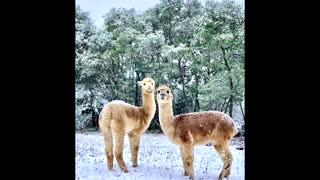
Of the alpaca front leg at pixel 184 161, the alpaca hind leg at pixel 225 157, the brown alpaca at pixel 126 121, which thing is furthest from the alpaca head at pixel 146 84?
the alpaca hind leg at pixel 225 157

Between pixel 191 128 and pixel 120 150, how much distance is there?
1.29 feet

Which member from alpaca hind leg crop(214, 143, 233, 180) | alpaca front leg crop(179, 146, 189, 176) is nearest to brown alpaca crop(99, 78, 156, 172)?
alpaca front leg crop(179, 146, 189, 176)

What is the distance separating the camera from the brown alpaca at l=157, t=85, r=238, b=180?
6.64 ft

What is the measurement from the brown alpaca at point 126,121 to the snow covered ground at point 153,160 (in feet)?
0.09

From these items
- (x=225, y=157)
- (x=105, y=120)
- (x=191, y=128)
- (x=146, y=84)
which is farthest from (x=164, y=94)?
(x=225, y=157)

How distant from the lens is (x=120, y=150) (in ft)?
6.92

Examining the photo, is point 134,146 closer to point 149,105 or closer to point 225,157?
point 149,105

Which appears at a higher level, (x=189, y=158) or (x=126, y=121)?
(x=126, y=121)

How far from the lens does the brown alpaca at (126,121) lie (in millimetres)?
2074
